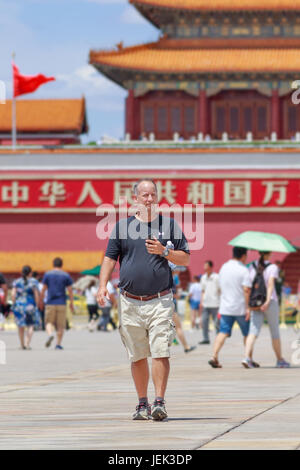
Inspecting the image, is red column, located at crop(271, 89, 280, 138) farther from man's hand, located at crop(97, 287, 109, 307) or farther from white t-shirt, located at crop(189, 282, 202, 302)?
man's hand, located at crop(97, 287, 109, 307)

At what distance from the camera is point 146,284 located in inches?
354

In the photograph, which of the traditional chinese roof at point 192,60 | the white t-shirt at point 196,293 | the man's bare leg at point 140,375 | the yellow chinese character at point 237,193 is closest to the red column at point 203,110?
the traditional chinese roof at point 192,60

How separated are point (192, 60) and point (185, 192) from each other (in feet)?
19.0

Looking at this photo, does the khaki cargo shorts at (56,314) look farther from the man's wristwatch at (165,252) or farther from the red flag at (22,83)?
the red flag at (22,83)

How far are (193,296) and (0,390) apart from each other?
64.0 feet

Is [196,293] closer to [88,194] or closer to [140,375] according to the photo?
[88,194]

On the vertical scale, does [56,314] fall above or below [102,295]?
below

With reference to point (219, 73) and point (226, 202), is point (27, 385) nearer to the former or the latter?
point (226, 202)

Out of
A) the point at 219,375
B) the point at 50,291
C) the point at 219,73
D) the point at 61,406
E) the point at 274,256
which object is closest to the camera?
the point at 61,406

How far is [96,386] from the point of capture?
12242mm

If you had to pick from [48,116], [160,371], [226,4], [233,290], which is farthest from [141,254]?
[48,116]

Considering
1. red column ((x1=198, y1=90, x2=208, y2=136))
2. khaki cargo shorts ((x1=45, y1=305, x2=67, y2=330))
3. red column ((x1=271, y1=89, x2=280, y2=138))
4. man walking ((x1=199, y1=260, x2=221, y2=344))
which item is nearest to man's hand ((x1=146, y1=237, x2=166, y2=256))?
khaki cargo shorts ((x1=45, y1=305, x2=67, y2=330))

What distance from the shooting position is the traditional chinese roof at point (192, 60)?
42.2 meters

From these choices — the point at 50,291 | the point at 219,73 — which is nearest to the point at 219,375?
the point at 50,291
